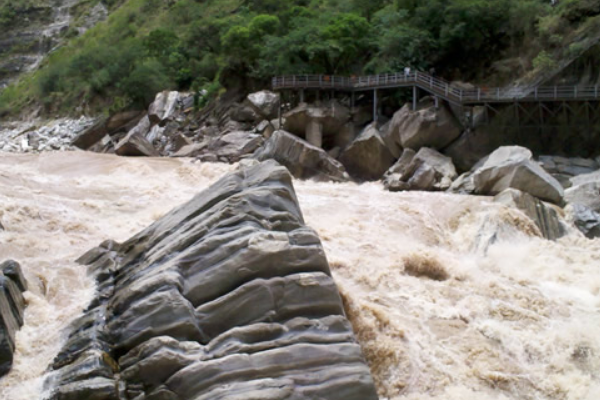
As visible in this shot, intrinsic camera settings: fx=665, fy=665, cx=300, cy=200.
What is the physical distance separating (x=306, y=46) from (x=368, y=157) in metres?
10.8

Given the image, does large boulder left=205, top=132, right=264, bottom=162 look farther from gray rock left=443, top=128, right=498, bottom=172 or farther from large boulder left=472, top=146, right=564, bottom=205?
large boulder left=472, top=146, right=564, bottom=205

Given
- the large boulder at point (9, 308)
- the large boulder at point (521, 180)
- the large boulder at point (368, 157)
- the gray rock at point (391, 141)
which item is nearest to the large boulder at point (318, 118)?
the large boulder at point (368, 157)

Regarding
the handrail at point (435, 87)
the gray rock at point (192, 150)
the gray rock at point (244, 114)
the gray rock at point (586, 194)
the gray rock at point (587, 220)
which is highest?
the handrail at point (435, 87)

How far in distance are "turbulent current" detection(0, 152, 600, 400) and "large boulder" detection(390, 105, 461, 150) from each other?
268 inches

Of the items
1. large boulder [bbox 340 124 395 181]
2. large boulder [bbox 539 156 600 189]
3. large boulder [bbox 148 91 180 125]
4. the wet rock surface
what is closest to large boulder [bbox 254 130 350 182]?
large boulder [bbox 340 124 395 181]

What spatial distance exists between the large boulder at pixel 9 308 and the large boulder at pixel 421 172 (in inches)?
804

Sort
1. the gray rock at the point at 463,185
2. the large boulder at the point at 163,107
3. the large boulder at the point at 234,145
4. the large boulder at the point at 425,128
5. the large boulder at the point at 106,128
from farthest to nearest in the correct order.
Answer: the large boulder at the point at 106,128 < the large boulder at the point at 163,107 < the large boulder at the point at 234,145 < the large boulder at the point at 425,128 < the gray rock at the point at 463,185

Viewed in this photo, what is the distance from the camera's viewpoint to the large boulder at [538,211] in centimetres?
2397

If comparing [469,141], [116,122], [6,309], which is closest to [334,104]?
[469,141]

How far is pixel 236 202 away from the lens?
14617mm

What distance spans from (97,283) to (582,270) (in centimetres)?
1433

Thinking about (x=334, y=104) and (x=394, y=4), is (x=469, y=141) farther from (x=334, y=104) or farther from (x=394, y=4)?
(x=394, y=4)

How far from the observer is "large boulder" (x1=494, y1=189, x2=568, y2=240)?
23969mm

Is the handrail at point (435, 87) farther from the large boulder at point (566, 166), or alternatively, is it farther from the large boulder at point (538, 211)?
the large boulder at point (538, 211)
